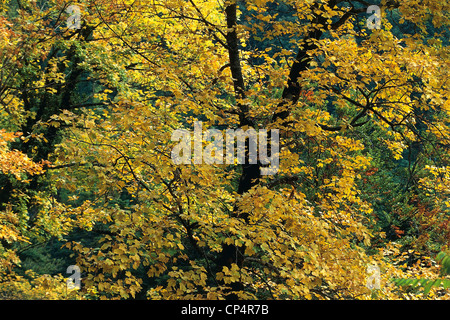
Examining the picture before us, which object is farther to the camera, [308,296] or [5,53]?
[5,53]

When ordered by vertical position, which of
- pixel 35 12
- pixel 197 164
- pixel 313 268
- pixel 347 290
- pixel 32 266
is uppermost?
pixel 35 12

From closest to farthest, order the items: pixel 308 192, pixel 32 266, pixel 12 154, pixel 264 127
→ pixel 264 127, pixel 12 154, pixel 308 192, pixel 32 266

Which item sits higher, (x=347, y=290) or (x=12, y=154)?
(x=12, y=154)

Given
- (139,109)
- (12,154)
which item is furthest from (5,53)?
(139,109)

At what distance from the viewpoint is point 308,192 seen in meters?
18.3

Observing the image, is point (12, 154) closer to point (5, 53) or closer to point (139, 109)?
point (5, 53)

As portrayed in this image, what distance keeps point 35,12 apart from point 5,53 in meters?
2.17

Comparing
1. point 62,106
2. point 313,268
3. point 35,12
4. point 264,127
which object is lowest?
point 313,268

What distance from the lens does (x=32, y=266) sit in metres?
27.3

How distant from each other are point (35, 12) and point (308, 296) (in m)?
9.44
